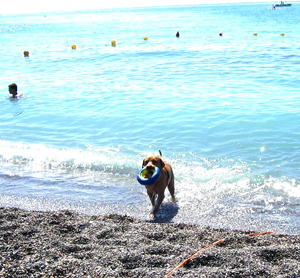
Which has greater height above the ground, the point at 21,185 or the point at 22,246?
the point at 22,246

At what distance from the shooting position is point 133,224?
632 cm

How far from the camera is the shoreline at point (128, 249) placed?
4648mm

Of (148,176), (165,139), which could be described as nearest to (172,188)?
(148,176)

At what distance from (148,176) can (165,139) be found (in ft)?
15.4

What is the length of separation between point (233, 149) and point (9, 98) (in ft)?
34.6

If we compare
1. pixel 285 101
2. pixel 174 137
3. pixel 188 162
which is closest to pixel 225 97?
pixel 285 101

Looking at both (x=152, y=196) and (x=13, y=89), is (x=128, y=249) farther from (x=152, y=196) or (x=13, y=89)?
(x=13, y=89)

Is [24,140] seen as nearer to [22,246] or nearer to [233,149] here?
[233,149]

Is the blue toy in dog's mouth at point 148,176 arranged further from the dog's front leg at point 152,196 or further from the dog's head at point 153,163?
the dog's front leg at point 152,196

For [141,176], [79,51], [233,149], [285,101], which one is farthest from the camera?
[79,51]

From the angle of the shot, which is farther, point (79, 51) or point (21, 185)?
point (79, 51)

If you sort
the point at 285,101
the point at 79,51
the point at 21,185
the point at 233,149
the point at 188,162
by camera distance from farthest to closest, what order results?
the point at 79,51
the point at 285,101
the point at 233,149
the point at 188,162
the point at 21,185

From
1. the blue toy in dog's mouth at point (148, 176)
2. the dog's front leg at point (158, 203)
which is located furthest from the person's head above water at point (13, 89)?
the dog's front leg at point (158, 203)

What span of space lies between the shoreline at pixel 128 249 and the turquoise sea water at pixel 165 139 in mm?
1008
